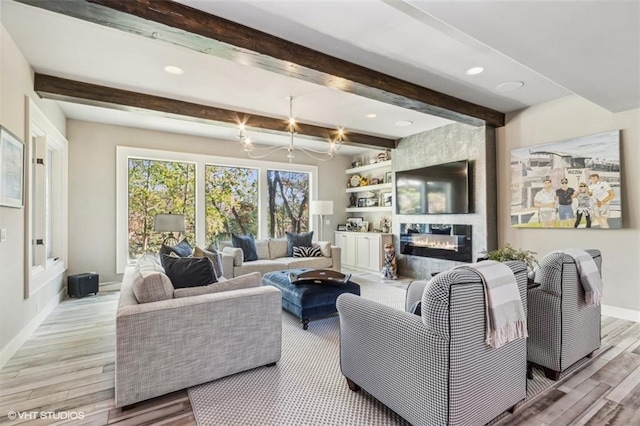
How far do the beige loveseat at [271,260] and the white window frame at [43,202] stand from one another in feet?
7.16

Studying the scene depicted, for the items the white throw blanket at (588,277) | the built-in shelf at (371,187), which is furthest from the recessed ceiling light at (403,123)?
the white throw blanket at (588,277)

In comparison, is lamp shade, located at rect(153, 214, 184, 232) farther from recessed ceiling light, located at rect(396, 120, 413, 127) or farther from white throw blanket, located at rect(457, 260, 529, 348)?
white throw blanket, located at rect(457, 260, 529, 348)

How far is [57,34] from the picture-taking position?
8.52 ft

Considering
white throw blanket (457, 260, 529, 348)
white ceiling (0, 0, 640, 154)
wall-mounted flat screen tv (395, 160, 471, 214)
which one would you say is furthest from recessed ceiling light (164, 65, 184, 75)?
wall-mounted flat screen tv (395, 160, 471, 214)

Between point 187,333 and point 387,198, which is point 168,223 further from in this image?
point 387,198

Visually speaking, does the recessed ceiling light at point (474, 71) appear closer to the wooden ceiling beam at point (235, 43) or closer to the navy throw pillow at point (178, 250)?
the wooden ceiling beam at point (235, 43)

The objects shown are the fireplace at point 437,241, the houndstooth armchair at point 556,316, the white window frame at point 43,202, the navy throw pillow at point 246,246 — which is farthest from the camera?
the navy throw pillow at point 246,246

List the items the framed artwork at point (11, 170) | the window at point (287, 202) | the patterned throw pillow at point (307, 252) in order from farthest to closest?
the window at point (287, 202) → the patterned throw pillow at point (307, 252) → the framed artwork at point (11, 170)

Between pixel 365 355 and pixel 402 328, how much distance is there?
1.38ft

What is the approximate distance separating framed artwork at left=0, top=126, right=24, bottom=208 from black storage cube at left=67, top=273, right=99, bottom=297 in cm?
202

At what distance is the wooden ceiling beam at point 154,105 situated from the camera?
3367 mm

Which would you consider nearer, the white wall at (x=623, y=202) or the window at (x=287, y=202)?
the white wall at (x=623, y=202)

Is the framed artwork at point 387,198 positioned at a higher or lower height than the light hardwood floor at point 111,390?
higher

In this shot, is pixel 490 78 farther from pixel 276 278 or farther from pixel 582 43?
pixel 276 278
